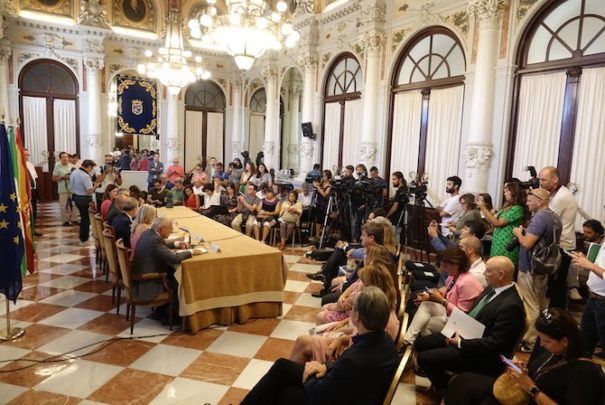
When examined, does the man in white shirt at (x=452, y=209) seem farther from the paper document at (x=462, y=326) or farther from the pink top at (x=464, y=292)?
the paper document at (x=462, y=326)

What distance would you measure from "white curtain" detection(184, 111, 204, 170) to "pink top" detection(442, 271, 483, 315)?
469 inches

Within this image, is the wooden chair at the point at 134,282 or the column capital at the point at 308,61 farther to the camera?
the column capital at the point at 308,61

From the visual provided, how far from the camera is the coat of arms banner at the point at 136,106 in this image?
12852 millimetres

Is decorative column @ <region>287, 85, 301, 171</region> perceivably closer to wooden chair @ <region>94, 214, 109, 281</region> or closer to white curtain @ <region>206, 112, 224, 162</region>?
white curtain @ <region>206, 112, 224, 162</region>

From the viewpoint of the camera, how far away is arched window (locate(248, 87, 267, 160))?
48.0 feet

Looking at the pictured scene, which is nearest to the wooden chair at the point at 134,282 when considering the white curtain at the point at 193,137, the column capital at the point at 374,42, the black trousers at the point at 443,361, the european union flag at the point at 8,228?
the european union flag at the point at 8,228

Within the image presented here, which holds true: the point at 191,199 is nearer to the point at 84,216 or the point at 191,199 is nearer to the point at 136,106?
the point at 84,216

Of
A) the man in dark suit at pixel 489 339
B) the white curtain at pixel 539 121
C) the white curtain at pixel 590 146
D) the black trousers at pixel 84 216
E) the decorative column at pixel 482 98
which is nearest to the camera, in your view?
the man in dark suit at pixel 489 339

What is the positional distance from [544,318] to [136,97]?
13.1 metres

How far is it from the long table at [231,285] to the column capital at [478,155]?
→ 3767mm

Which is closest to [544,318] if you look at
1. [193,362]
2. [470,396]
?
[470,396]

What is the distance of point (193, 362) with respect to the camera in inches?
134

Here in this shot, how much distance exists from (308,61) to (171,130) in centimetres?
511

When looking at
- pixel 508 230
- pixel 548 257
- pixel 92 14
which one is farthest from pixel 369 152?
pixel 92 14
